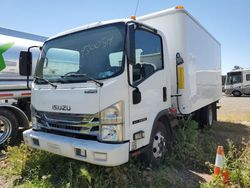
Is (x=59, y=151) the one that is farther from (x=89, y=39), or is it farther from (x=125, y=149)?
(x=89, y=39)

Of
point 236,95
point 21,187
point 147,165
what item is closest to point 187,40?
point 147,165

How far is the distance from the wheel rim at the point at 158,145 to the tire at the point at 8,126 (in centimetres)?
346

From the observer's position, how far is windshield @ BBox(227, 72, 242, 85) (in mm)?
27572

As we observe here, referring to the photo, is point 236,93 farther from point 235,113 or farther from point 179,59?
point 179,59

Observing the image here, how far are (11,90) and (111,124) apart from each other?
3745 mm

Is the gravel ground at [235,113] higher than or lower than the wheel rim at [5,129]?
lower

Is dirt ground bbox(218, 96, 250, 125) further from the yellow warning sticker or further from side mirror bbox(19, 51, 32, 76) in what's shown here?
side mirror bbox(19, 51, 32, 76)

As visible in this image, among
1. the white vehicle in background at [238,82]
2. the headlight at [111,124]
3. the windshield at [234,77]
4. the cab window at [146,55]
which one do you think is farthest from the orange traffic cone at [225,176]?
the windshield at [234,77]

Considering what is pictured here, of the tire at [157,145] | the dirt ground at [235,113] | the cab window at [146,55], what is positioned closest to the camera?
the cab window at [146,55]

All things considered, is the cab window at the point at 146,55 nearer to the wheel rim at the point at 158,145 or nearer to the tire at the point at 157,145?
the tire at the point at 157,145

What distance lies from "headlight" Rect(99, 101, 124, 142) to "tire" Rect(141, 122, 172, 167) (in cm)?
80

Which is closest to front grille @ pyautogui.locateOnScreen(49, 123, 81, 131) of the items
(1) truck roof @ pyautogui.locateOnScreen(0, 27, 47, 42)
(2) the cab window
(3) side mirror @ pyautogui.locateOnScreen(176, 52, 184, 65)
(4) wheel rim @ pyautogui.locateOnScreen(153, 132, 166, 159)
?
(2) the cab window

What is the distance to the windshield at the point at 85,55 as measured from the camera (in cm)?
350

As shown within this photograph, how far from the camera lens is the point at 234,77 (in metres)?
28.0
